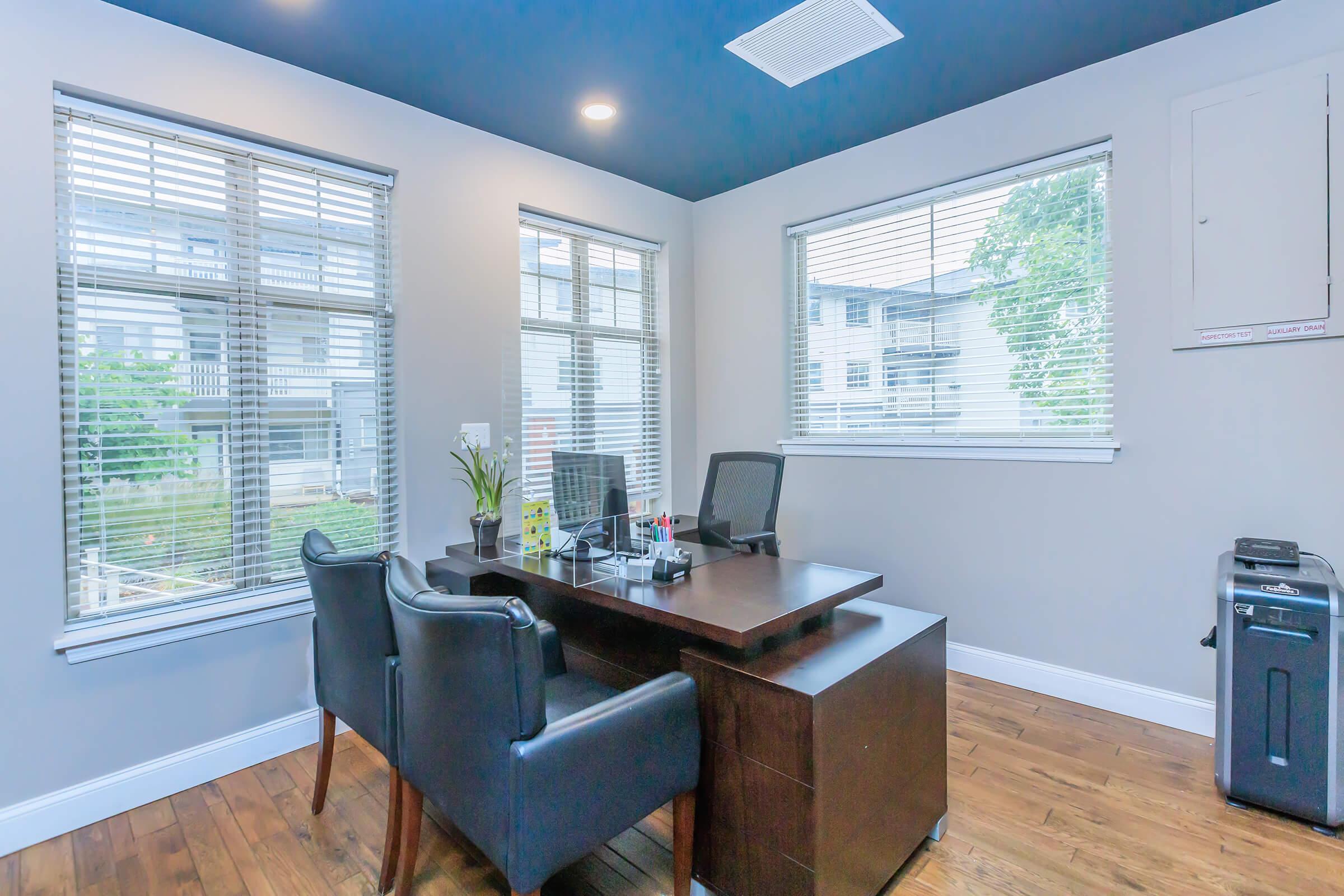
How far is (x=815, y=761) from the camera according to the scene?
1.45 m

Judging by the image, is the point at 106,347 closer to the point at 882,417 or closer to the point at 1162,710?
the point at 882,417

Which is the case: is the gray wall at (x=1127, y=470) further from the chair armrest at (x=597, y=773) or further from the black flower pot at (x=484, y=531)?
the chair armrest at (x=597, y=773)

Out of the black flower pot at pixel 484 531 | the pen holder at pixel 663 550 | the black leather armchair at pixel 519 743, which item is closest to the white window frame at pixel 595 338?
the black flower pot at pixel 484 531

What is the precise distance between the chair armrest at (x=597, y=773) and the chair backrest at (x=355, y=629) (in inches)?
25.5

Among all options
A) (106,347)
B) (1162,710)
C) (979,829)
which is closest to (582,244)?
(106,347)

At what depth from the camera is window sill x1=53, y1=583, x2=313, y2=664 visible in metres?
2.16

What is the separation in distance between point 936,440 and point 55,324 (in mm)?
→ 3682

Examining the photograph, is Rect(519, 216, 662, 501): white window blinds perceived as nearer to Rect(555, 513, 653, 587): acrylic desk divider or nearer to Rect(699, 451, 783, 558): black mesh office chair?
Rect(699, 451, 783, 558): black mesh office chair

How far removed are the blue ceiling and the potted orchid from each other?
5.30ft

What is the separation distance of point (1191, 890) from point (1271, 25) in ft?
9.77

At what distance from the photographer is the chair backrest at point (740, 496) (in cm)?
350

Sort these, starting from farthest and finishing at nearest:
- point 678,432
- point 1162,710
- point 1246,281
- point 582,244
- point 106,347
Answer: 1. point 678,432
2. point 582,244
3. point 1162,710
4. point 1246,281
5. point 106,347

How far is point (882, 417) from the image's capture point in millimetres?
3576

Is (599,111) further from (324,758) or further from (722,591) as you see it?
(324,758)
